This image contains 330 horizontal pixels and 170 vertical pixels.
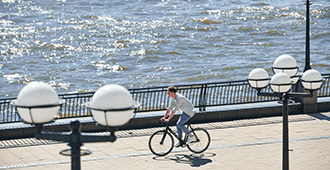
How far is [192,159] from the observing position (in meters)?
10.5

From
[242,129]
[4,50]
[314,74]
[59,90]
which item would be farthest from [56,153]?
[4,50]

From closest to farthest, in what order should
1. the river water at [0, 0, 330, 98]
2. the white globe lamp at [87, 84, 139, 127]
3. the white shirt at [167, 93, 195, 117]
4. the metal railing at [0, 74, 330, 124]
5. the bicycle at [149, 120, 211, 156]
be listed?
the white globe lamp at [87, 84, 139, 127] → the white shirt at [167, 93, 195, 117] → the bicycle at [149, 120, 211, 156] → the metal railing at [0, 74, 330, 124] → the river water at [0, 0, 330, 98]

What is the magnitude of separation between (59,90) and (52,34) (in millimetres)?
16185

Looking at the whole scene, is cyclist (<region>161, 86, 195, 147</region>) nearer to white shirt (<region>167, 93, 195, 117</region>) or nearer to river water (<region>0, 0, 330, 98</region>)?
white shirt (<region>167, 93, 195, 117</region>)

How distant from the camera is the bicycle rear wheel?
10781 mm

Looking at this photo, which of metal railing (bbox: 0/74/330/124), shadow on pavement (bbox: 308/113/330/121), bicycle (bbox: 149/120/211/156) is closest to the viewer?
bicycle (bbox: 149/120/211/156)

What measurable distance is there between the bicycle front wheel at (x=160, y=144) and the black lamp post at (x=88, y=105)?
6.25m

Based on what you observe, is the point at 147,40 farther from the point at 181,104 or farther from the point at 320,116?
the point at 181,104

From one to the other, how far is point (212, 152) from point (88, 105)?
23.3ft

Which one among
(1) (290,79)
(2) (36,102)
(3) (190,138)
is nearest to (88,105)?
(2) (36,102)

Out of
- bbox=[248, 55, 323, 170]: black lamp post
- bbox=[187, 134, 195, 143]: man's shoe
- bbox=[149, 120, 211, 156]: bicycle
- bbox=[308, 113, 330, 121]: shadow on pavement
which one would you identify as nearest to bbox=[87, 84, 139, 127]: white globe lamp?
bbox=[248, 55, 323, 170]: black lamp post

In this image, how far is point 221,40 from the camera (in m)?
48.1

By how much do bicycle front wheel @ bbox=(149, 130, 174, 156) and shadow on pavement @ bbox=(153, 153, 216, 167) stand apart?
15 cm

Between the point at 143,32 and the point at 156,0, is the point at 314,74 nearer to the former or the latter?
the point at 143,32
